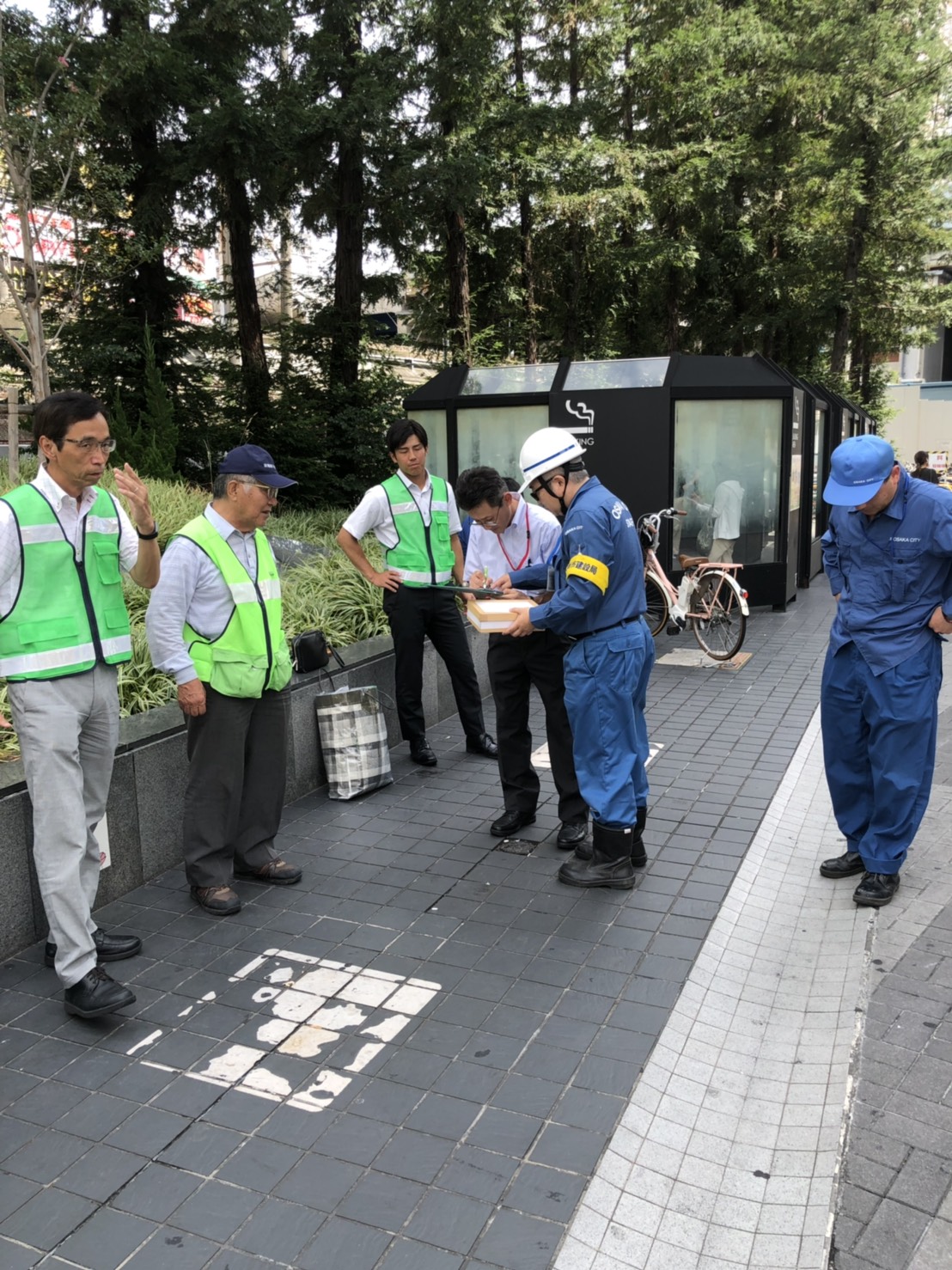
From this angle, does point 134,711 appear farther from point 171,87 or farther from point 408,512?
point 171,87

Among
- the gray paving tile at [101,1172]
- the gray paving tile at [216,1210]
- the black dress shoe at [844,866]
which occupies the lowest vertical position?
the black dress shoe at [844,866]

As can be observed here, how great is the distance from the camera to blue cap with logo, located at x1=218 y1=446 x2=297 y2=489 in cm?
416

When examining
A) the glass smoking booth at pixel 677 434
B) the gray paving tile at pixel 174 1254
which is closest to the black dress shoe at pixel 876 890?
the gray paving tile at pixel 174 1254

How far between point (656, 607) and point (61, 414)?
7986 millimetres

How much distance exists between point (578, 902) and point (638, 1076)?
1253 millimetres

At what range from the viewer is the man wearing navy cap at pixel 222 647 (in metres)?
4.07

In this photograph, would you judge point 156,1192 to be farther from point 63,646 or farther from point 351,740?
point 351,740

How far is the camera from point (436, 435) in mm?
12812

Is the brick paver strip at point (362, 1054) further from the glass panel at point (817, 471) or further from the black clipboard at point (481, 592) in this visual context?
the glass panel at point (817, 471)

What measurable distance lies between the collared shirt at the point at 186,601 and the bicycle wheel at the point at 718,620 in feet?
20.0

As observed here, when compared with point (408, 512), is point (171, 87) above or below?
above

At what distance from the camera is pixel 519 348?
80.3ft

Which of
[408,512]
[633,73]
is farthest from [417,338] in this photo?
[408,512]

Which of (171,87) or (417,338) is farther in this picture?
(417,338)
